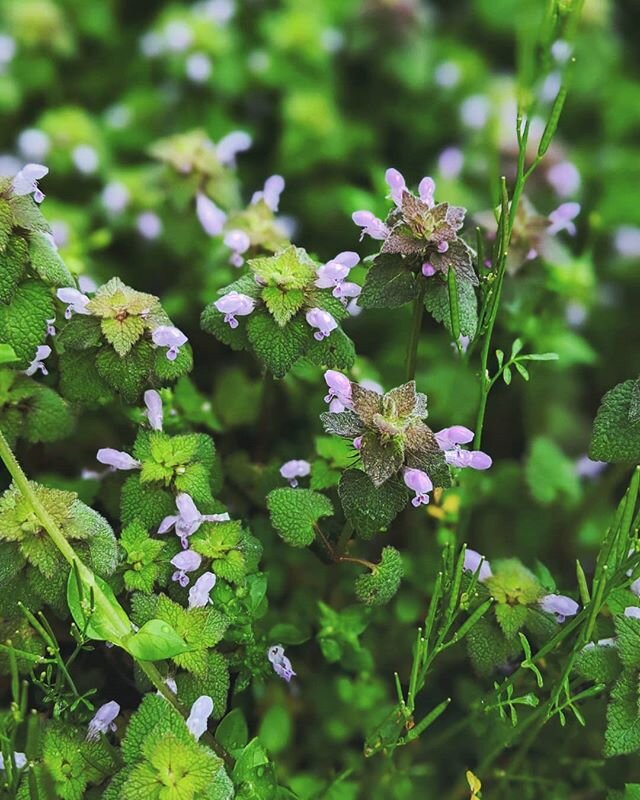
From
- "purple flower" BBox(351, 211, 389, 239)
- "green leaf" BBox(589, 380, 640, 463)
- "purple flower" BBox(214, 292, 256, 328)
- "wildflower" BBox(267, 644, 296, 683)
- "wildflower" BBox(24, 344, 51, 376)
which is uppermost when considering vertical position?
"purple flower" BBox(351, 211, 389, 239)

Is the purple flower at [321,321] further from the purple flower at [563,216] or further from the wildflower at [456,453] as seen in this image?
the purple flower at [563,216]

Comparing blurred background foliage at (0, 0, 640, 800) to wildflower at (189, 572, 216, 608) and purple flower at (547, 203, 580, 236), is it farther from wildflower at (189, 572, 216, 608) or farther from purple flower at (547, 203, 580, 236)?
wildflower at (189, 572, 216, 608)

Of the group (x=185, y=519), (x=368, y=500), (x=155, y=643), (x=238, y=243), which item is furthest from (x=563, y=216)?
(x=155, y=643)

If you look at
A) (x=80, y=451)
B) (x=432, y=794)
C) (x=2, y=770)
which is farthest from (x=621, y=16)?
(x=2, y=770)

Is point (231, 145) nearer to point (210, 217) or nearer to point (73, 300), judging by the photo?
point (210, 217)

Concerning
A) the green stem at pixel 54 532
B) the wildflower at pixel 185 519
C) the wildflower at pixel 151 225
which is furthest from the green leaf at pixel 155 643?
the wildflower at pixel 151 225

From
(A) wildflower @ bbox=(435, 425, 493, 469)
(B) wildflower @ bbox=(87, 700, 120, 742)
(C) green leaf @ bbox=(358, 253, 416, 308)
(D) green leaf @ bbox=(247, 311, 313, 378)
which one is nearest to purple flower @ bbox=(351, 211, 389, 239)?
(C) green leaf @ bbox=(358, 253, 416, 308)
